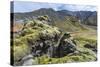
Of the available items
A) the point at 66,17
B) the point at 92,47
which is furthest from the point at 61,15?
the point at 92,47

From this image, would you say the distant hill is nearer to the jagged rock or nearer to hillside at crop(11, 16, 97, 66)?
hillside at crop(11, 16, 97, 66)

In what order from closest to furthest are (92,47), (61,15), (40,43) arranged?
(40,43)
(61,15)
(92,47)

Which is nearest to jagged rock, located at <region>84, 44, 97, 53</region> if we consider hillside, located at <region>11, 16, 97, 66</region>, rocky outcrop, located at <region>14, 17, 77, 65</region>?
hillside, located at <region>11, 16, 97, 66</region>

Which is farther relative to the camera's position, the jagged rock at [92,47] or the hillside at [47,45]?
the jagged rock at [92,47]

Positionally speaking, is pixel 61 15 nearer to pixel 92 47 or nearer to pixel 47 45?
pixel 47 45

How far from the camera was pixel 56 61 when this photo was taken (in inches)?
91.1

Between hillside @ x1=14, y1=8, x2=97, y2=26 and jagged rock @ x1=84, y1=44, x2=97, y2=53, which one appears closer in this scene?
hillside @ x1=14, y1=8, x2=97, y2=26

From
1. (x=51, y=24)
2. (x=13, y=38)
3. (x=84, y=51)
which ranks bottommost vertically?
(x=84, y=51)

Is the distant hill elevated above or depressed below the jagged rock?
above

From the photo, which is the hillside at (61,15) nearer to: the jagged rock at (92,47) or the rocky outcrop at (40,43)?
the rocky outcrop at (40,43)

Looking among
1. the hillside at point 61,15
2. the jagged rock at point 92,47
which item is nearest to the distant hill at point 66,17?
the hillside at point 61,15
